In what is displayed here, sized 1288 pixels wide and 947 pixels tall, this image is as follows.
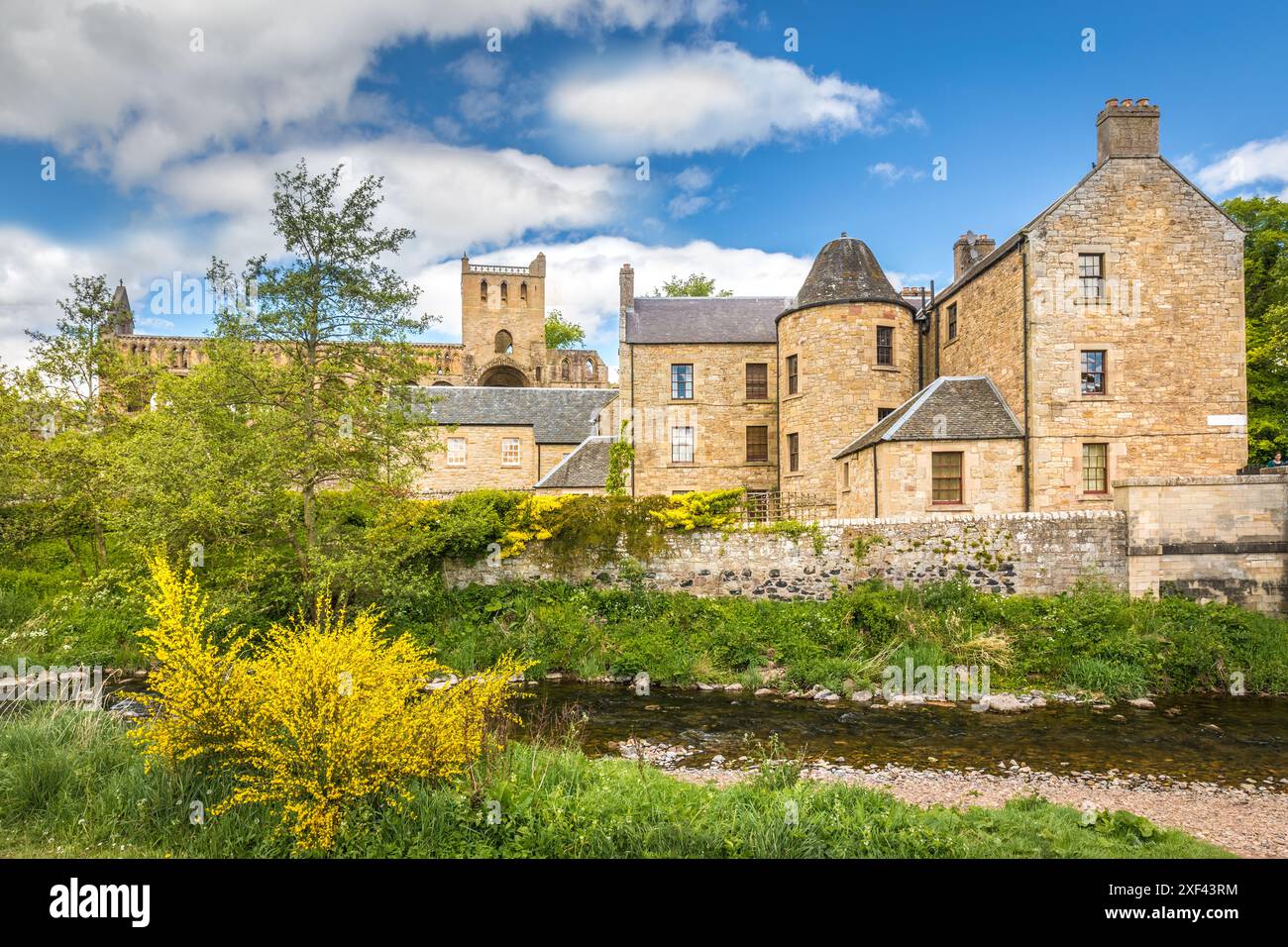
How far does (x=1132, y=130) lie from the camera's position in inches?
741

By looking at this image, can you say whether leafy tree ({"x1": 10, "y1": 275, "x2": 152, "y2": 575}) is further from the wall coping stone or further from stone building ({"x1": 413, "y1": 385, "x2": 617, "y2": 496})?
the wall coping stone

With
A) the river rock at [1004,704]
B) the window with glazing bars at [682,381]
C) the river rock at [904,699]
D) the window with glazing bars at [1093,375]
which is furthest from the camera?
the window with glazing bars at [682,381]

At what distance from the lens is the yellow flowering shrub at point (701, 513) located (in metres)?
17.8

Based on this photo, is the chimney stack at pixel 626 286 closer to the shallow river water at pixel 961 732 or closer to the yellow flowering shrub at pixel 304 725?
the shallow river water at pixel 961 732

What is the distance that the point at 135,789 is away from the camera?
575cm

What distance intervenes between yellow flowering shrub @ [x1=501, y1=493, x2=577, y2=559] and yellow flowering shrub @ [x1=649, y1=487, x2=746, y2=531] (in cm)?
268

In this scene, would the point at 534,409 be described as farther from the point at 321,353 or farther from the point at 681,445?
the point at 321,353

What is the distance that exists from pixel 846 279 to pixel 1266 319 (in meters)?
13.7

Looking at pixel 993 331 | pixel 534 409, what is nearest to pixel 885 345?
pixel 993 331

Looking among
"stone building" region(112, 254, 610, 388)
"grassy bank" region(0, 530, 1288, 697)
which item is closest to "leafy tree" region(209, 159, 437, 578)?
"grassy bank" region(0, 530, 1288, 697)

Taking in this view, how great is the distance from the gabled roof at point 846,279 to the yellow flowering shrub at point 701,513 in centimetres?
936

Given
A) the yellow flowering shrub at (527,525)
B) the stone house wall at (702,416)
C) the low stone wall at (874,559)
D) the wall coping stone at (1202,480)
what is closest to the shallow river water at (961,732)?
the low stone wall at (874,559)

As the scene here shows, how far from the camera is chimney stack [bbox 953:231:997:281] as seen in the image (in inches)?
936

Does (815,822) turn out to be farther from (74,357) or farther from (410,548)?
(74,357)
